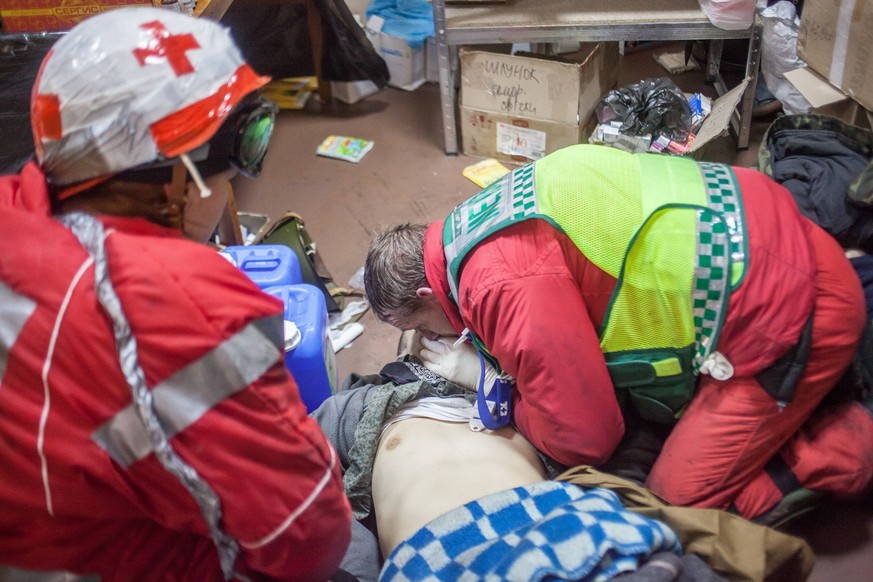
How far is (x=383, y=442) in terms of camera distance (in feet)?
5.49

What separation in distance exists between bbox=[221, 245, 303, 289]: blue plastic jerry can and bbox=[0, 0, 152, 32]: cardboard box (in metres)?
0.76

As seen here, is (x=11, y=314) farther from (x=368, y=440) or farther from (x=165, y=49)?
(x=368, y=440)

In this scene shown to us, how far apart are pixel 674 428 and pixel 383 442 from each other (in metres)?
0.63

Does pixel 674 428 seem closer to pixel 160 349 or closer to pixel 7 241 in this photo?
pixel 160 349

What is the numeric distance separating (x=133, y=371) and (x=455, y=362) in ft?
3.43

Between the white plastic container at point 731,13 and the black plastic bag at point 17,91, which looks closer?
the black plastic bag at point 17,91

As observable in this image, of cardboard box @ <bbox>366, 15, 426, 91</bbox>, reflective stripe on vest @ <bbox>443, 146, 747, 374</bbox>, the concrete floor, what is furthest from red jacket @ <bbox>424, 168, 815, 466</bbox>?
cardboard box @ <bbox>366, 15, 426, 91</bbox>

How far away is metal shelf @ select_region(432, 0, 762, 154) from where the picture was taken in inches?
109

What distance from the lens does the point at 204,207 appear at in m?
1.02

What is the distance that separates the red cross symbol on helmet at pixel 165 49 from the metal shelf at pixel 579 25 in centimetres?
201

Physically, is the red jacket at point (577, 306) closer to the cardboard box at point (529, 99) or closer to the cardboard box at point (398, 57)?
the cardboard box at point (529, 99)

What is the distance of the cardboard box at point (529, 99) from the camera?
279 cm

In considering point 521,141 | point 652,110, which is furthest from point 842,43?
point 521,141

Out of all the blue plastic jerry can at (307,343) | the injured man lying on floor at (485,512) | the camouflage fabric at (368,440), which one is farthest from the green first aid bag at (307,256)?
the camouflage fabric at (368,440)
